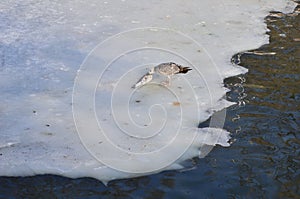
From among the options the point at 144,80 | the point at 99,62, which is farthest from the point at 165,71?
the point at 99,62

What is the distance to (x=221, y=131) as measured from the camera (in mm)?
4051

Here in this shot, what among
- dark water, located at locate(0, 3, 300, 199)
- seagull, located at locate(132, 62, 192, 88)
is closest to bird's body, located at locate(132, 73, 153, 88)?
seagull, located at locate(132, 62, 192, 88)

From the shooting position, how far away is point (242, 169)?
3617 mm

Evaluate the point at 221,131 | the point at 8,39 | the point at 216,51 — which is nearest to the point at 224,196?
the point at 221,131

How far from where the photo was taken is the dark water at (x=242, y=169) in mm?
3365

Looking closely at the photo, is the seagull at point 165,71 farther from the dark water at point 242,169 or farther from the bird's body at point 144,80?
the dark water at point 242,169

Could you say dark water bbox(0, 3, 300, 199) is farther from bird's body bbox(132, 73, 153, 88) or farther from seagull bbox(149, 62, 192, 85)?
bird's body bbox(132, 73, 153, 88)

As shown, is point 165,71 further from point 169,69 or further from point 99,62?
point 99,62

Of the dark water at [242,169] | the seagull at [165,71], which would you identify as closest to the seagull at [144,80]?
the seagull at [165,71]

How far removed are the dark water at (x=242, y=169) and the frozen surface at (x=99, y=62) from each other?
0.12 metres

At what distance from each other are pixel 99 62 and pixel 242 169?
7.00 feet

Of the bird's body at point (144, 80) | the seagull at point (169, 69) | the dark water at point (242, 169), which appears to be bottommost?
the dark water at point (242, 169)

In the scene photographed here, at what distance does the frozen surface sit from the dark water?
0.12 metres

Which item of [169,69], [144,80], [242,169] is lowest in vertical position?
[242,169]
